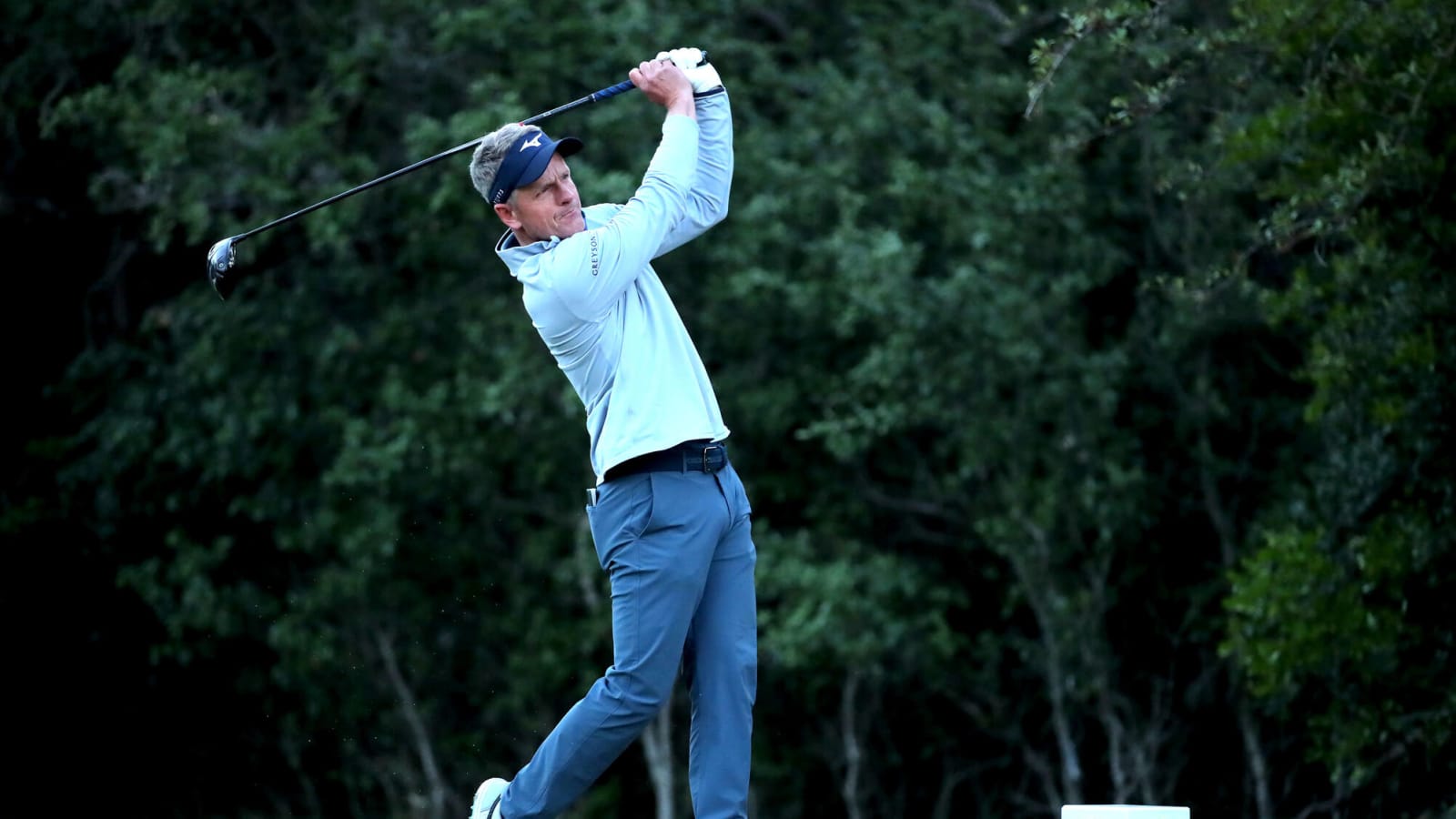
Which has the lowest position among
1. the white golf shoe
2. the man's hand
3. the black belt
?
the white golf shoe

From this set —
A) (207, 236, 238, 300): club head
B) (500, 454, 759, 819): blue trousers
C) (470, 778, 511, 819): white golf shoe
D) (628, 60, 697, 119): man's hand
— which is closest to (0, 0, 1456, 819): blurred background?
(628, 60, 697, 119): man's hand

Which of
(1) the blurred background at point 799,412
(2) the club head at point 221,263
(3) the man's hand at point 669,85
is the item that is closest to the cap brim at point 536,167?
(3) the man's hand at point 669,85

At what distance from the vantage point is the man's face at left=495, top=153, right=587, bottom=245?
12.9 feet

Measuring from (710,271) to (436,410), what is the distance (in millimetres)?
1653

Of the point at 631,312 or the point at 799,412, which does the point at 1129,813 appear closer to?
the point at 631,312

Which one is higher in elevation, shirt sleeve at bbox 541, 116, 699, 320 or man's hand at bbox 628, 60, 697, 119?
man's hand at bbox 628, 60, 697, 119

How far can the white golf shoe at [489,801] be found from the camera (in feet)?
13.6

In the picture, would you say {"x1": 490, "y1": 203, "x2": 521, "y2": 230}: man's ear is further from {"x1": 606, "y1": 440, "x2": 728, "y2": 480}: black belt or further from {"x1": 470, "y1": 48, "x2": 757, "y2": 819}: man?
{"x1": 606, "y1": 440, "x2": 728, "y2": 480}: black belt

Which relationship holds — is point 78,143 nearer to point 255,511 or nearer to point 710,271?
point 255,511

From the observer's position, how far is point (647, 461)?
3936mm

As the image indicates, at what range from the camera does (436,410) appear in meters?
9.96

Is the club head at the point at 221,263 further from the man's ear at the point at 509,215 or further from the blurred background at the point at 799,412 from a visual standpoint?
the blurred background at the point at 799,412

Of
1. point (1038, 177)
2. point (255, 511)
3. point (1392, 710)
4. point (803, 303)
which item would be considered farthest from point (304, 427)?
point (1392, 710)

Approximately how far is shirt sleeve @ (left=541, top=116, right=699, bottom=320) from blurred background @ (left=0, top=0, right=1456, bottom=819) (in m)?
3.98
